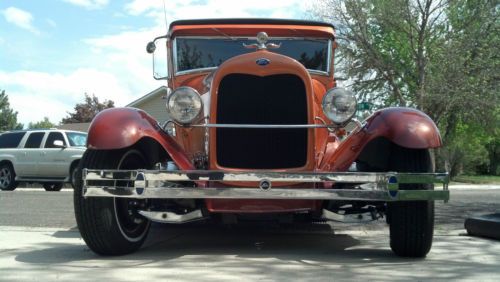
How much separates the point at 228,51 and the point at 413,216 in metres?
2.96

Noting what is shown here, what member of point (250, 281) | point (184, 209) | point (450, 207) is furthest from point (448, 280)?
point (450, 207)

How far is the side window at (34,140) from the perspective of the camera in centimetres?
1598

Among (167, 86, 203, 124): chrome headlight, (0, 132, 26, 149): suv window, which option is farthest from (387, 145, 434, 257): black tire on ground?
(0, 132, 26, 149): suv window

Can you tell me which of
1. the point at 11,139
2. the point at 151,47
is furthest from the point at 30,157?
the point at 151,47

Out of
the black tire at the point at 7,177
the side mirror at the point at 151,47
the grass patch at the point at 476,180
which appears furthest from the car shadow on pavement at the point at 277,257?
the grass patch at the point at 476,180

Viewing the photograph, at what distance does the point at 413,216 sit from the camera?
15.4 feet

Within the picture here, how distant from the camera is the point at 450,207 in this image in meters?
10.1

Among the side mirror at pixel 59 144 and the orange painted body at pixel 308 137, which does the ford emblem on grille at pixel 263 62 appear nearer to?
the orange painted body at pixel 308 137

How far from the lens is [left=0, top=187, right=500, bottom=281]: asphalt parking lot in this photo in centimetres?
410

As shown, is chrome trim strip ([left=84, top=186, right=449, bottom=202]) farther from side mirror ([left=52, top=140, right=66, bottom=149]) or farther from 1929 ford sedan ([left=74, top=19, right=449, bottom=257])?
side mirror ([left=52, top=140, right=66, bottom=149])

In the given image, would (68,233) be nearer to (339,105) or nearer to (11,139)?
(339,105)

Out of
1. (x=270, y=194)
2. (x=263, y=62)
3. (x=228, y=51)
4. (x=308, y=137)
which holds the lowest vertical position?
(x=270, y=194)

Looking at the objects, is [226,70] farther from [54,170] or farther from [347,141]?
[54,170]

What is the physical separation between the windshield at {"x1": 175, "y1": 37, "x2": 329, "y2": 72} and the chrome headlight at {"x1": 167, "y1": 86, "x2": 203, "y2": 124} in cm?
148
